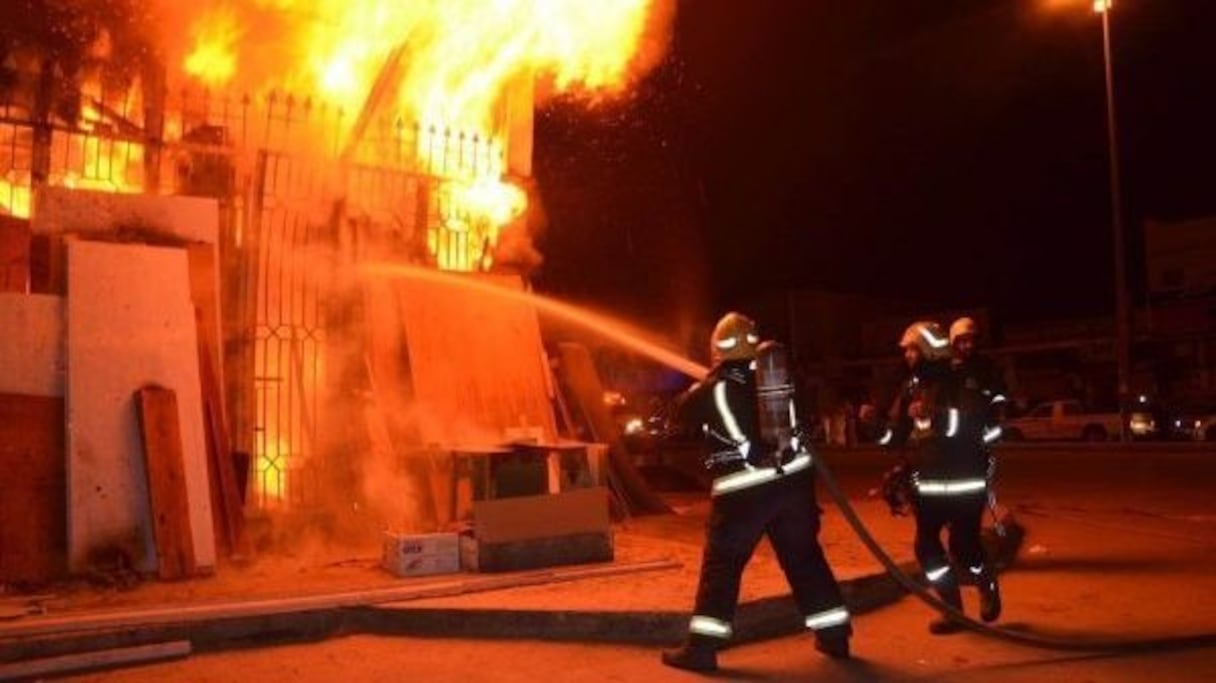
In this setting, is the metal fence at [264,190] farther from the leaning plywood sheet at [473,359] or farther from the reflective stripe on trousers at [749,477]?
the reflective stripe on trousers at [749,477]

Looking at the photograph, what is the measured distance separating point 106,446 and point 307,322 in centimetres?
276

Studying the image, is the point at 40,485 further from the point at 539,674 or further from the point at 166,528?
the point at 539,674

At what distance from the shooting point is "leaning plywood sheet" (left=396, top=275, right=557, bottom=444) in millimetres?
10000

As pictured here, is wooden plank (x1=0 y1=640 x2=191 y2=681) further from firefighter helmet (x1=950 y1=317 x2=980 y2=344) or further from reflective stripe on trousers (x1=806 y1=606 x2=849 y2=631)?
firefighter helmet (x1=950 y1=317 x2=980 y2=344)

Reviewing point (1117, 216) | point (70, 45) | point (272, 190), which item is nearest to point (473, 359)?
point (272, 190)

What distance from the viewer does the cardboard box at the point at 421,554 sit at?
7.39 m

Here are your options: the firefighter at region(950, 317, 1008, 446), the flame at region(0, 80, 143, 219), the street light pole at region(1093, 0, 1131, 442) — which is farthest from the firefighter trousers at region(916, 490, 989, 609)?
the street light pole at region(1093, 0, 1131, 442)

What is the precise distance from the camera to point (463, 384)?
10242 mm

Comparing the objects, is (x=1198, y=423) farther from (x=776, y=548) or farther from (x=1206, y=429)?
(x=776, y=548)

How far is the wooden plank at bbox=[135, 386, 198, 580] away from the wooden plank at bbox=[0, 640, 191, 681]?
1519 mm

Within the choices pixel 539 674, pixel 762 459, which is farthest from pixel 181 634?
pixel 762 459

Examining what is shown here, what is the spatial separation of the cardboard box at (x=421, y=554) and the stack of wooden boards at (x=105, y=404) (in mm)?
1295

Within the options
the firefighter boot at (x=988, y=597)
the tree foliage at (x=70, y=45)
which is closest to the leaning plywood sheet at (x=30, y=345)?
the tree foliage at (x=70, y=45)

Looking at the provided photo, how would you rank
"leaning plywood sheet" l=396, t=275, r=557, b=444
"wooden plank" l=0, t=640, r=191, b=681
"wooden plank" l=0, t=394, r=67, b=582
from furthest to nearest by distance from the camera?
"leaning plywood sheet" l=396, t=275, r=557, b=444
"wooden plank" l=0, t=394, r=67, b=582
"wooden plank" l=0, t=640, r=191, b=681
